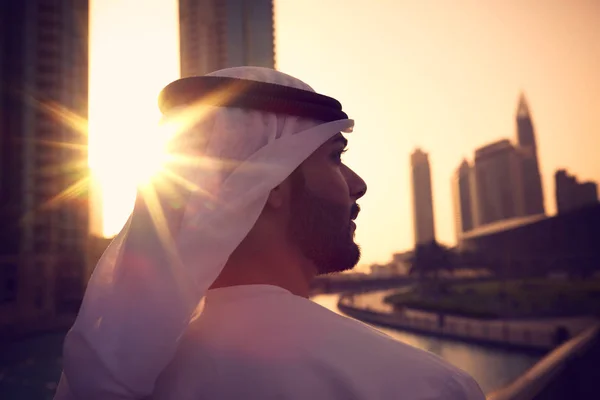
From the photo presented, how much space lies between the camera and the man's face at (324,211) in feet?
5.56

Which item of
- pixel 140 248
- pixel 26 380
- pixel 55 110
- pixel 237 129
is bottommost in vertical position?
pixel 26 380

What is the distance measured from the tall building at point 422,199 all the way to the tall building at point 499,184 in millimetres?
20619

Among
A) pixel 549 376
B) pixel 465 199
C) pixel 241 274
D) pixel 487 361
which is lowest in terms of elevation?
pixel 487 361

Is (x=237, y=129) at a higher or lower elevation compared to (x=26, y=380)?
higher

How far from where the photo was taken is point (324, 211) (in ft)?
5.58

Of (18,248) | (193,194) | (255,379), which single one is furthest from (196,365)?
(18,248)

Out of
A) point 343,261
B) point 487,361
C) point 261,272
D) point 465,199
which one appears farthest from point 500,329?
point 465,199

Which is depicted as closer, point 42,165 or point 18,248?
point 18,248

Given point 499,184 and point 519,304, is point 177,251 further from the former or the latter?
point 499,184

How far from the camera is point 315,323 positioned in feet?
4.32

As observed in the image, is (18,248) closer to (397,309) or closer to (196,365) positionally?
(397,309)

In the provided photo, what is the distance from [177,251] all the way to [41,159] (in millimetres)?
62720

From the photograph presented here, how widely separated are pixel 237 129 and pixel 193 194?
0.29 metres

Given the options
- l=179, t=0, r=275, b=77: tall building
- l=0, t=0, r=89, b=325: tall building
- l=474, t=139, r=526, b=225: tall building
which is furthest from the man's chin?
l=474, t=139, r=526, b=225: tall building
